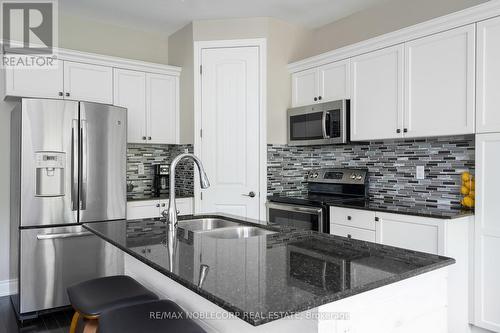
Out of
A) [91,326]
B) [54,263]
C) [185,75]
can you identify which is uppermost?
[185,75]

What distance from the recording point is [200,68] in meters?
3.93

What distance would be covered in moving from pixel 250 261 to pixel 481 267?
6.35 feet

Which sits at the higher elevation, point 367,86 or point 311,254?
point 367,86

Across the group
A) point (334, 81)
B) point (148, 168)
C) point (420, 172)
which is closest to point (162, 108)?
point (148, 168)

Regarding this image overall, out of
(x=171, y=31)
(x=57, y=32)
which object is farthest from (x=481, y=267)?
(x=57, y=32)

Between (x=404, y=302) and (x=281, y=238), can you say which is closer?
(x=404, y=302)

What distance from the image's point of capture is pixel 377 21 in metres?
3.62

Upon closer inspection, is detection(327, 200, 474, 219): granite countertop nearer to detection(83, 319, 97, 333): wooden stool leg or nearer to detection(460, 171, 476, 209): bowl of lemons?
detection(460, 171, 476, 209): bowl of lemons

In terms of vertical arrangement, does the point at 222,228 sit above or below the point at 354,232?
above

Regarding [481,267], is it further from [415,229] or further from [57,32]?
[57,32]

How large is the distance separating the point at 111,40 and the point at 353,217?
10.3ft

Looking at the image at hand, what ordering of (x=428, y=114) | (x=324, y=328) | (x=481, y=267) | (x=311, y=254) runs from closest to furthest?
(x=324, y=328)
(x=311, y=254)
(x=481, y=267)
(x=428, y=114)

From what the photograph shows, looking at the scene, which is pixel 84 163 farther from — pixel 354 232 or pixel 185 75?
pixel 354 232

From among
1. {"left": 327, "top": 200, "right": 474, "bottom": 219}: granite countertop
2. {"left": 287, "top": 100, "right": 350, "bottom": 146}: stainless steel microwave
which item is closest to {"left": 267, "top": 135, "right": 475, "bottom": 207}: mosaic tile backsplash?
{"left": 327, "top": 200, "right": 474, "bottom": 219}: granite countertop
